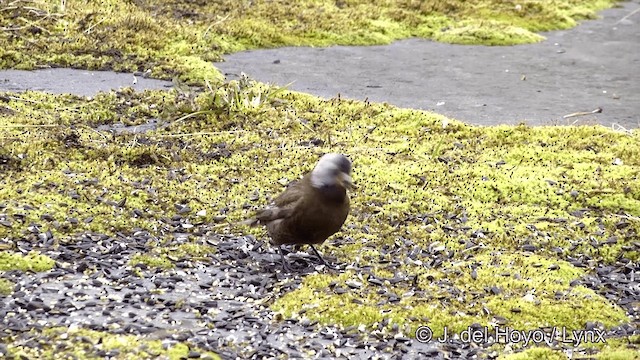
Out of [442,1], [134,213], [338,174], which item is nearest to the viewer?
[338,174]

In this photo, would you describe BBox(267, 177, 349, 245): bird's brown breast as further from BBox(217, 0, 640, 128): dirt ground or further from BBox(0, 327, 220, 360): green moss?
BBox(217, 0, 640, 128): dirt ground

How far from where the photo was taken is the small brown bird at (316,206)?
527 cm

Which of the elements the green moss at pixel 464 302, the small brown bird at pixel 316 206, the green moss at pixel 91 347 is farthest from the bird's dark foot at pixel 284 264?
the green moss at pixel 91 347

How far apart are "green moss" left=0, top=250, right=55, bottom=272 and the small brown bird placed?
4.56 feet

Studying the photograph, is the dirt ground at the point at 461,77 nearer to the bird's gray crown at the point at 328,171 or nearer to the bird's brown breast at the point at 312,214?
the bird's gray crown at the point at 328,171

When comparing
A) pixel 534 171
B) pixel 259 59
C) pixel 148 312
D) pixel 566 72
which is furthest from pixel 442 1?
pixel 148 312

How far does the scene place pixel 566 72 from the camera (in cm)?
1137

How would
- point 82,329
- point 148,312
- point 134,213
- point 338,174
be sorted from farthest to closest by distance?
point 134,213 < point 338,174 < point 148,312 < point 82,329

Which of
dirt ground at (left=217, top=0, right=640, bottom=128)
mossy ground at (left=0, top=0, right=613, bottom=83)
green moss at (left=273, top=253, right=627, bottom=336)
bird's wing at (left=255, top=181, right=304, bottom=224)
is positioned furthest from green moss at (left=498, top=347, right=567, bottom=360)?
mossy ground at (left=0, top=0, right=613, bottom=83)

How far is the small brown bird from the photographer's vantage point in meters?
5.27

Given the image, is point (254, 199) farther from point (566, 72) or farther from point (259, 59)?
point (566, 72)

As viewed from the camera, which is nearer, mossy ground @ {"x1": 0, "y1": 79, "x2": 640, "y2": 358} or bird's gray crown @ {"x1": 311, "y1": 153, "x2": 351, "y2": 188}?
mossy ground @ {"x1": 0, "y1": 79, "x2": 640, "y2": 358}

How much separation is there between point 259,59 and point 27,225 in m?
5.74

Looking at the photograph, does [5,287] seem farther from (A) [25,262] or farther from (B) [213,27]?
(B) [213,27]
